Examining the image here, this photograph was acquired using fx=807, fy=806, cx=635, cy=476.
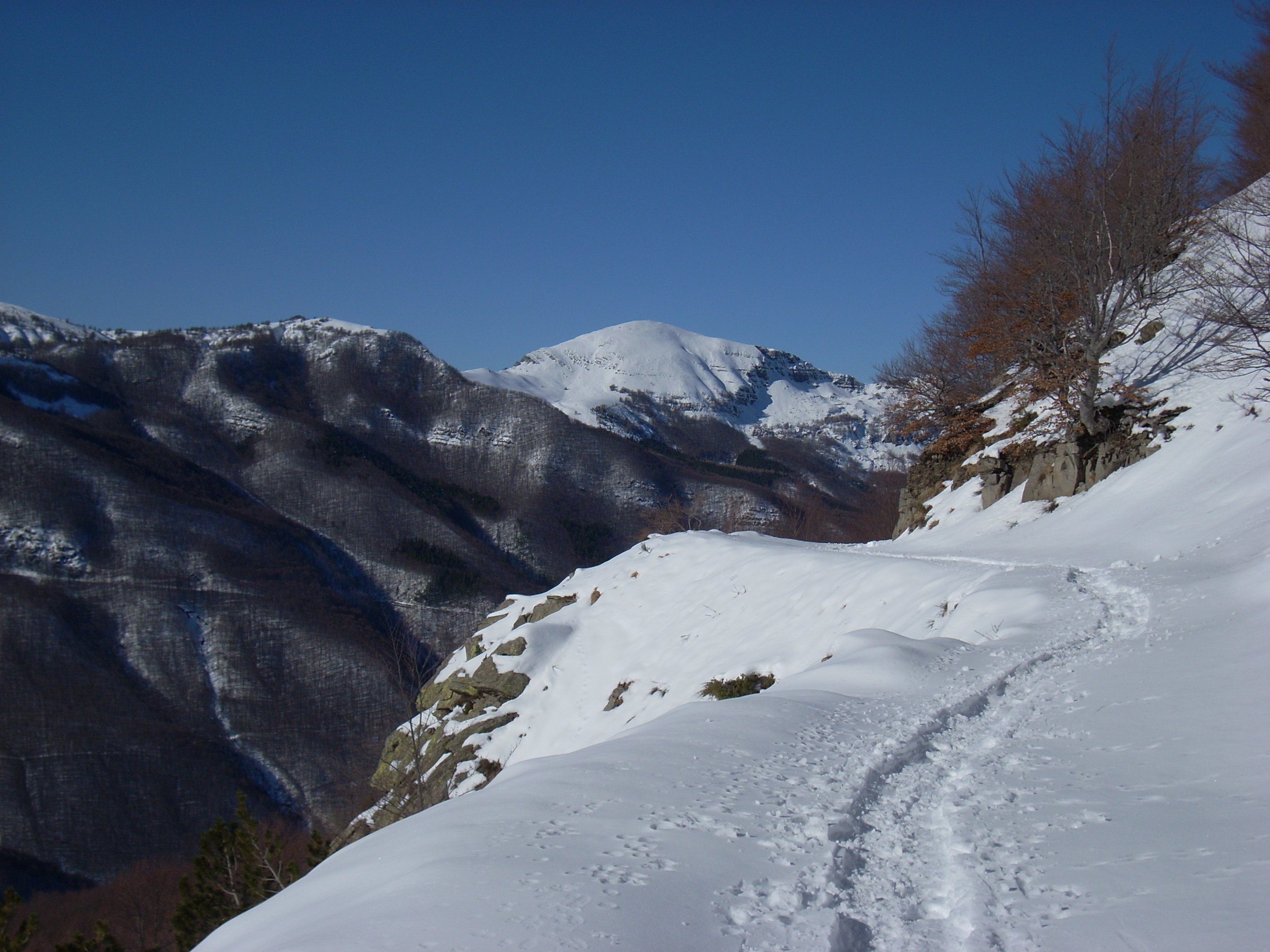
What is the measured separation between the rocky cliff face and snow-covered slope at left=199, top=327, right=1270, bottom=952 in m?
14.2

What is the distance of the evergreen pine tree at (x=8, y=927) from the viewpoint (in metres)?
13.2

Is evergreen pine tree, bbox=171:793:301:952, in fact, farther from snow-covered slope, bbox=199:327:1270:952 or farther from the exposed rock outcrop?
the exposed rock outcrop

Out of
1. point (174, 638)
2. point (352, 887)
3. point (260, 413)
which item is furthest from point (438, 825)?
point (260, 413)

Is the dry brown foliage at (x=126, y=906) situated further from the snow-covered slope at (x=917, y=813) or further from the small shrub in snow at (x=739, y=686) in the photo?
the snow-covered slope at (x=917, y=813)

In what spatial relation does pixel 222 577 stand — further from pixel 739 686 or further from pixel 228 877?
pixel 739 686

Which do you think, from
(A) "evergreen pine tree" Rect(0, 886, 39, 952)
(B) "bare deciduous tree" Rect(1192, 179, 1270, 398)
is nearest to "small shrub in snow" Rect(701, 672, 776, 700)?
(B) "bare deciduous tree" Rect(1192, 179, 1270, 398)

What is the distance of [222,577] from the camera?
395 ft

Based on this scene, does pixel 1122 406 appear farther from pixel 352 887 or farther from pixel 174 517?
pixel 174 517

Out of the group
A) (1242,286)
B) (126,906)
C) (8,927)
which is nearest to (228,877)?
(8,927)

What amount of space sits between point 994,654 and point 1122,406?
12.6 meters

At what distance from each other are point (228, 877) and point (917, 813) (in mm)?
17017

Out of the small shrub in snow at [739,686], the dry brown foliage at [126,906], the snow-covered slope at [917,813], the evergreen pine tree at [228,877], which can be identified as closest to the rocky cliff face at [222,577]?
the evergreen pine tree at [228,877]

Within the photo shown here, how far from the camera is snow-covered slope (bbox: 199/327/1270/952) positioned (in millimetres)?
3080

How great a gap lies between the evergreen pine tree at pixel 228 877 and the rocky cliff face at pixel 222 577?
15.6 feet
